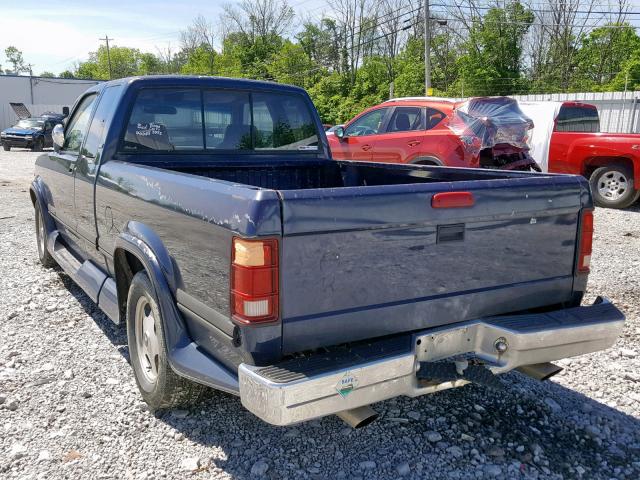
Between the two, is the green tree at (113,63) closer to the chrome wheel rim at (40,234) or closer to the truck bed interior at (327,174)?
the chrome wheel rim at (40,234)

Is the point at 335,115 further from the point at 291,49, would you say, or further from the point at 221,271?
the point at 221,271

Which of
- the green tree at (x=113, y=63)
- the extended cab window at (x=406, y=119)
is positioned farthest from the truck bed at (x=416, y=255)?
the green tree at (x=113, y=63)

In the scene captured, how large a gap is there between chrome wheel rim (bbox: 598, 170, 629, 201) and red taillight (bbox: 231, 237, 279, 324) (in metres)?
9.51

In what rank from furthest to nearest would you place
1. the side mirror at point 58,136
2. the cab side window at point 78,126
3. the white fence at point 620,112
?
1. the white fence at point 620,112
2. the side mirror at point 58,136
3. the cab side window at point 78,126

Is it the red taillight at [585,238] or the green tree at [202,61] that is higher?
the green tree at [202,61]

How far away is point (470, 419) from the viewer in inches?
134

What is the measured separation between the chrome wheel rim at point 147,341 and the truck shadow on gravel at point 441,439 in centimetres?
26

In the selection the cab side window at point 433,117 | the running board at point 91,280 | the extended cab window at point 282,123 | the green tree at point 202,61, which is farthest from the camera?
the green tree at point 202,61

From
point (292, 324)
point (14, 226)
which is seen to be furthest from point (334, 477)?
Result: point (14, 226)

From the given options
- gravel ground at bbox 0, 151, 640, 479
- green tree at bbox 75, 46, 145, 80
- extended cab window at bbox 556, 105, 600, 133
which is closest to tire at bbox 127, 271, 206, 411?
gravel ground at bbox 0, 151, 640, 479

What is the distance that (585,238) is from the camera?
319cm

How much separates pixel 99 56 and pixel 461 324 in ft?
365

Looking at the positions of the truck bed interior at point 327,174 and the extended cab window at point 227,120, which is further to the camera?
the extended cab window at point 227,120

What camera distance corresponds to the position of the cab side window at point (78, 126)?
15.8ft
